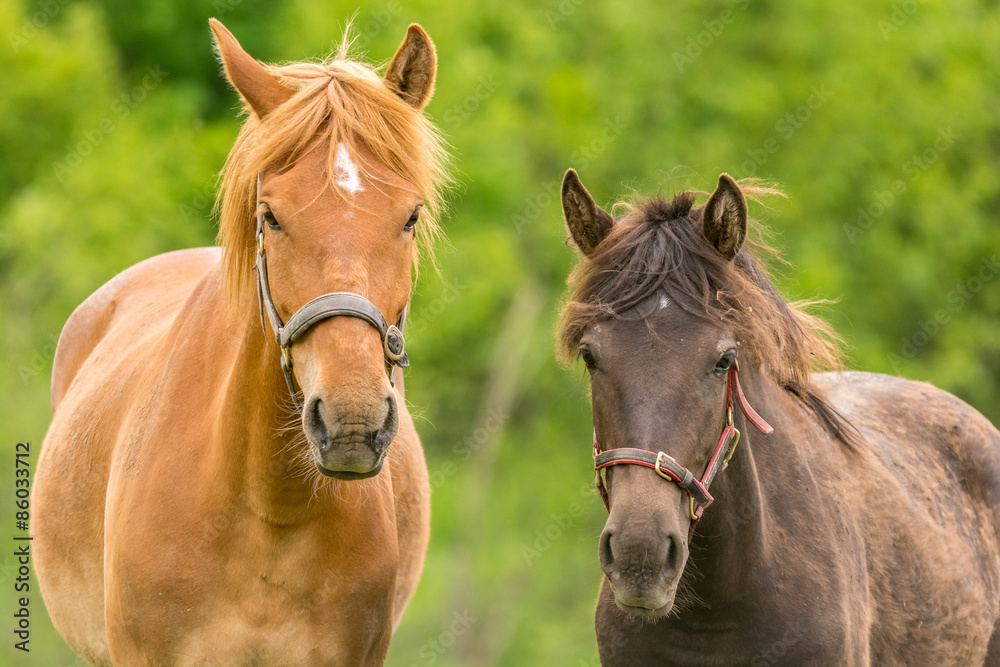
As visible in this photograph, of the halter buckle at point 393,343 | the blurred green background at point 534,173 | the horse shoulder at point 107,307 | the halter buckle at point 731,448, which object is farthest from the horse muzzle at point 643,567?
the blurred green background at point 534,173

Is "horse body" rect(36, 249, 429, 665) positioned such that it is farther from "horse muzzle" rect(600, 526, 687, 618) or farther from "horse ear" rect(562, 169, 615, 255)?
"horse ear" rect(562, 169, 615, 255)

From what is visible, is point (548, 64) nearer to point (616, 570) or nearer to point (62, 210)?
point (62, 210)

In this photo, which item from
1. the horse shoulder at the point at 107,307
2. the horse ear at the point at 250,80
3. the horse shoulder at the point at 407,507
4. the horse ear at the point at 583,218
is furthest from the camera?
the horse shoulder at the point at 107,307

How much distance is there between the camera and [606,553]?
356cm

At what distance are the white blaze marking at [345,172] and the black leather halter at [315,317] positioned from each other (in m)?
0.30

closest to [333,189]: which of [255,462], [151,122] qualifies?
[255,462]

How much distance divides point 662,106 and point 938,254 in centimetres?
581

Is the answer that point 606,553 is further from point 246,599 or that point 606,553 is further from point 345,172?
point 345,172

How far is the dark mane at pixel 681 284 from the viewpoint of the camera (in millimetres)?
3863

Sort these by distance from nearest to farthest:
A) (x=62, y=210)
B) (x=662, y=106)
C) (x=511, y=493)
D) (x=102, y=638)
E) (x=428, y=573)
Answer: (x=102, y=638) < (x=62, y=210) < (x=428, y=573) < (x=511, y=493) < (x=662, y=106)

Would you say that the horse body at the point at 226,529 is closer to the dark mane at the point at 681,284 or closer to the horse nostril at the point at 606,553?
the horse nostril at the point at 606,553

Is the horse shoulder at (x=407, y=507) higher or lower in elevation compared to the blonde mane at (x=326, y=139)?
lower

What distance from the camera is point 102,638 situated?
4.76 metres

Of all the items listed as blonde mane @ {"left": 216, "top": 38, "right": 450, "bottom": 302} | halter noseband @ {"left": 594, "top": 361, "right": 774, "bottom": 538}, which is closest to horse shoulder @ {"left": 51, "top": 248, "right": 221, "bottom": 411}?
blonde mane @ {"left": 216, "top": 38, "right": 450, "bottom": 302}
